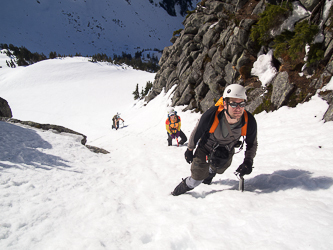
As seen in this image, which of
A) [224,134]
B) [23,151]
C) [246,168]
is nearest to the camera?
[246,168]

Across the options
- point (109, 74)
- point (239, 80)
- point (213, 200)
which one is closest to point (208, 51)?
point (239, 80)

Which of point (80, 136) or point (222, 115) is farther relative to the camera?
point (80, 136)

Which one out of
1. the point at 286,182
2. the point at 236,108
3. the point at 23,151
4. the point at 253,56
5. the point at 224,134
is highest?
the point at 253,56

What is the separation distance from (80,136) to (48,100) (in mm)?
47531

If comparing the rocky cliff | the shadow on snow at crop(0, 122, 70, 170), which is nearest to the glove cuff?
the rocky cliff

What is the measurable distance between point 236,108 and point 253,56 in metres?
12.9

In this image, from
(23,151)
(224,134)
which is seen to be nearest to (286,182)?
(224,134)

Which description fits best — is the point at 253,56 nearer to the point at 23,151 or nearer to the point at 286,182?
the point at 286,182

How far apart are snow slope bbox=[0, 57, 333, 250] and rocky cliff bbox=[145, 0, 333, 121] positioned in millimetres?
1477

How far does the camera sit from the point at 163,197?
170 inches

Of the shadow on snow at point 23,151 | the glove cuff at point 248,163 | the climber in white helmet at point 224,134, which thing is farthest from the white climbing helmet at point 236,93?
the shadow on snow at point 23,151

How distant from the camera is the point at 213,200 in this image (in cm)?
349

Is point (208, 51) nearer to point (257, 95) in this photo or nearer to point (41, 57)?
point (257, 95)

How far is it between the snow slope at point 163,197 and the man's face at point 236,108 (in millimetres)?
1585
